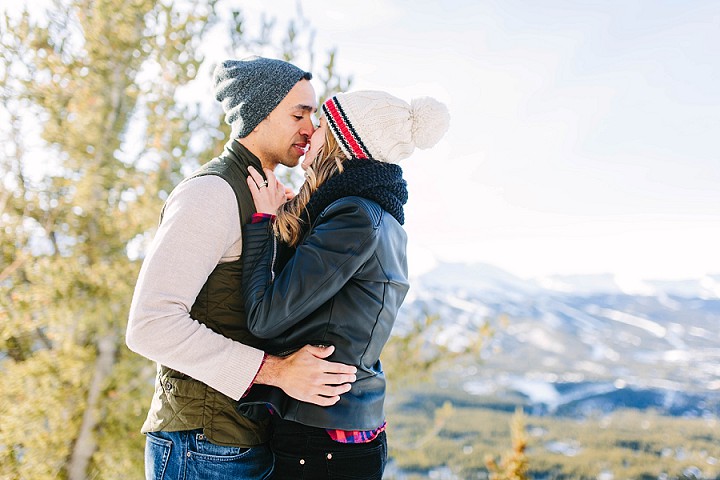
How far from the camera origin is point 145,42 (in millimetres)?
5898

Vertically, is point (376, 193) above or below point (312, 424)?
above

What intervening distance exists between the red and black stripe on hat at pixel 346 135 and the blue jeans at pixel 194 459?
1.07m

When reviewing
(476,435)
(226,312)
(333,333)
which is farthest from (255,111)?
(476,435)

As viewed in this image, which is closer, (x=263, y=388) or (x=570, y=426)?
(x=263, y=388)

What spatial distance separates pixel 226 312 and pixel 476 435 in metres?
133

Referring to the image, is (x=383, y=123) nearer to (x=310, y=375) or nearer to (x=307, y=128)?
(x=307, y=128)

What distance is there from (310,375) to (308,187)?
0.66m

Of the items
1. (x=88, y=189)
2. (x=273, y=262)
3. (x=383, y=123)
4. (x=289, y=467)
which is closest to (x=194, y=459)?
(x=289, y=467)

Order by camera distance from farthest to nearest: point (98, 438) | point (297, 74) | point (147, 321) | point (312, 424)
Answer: point (98, 438) → point (297, 74) → point (312, 424) → point (147, 321)

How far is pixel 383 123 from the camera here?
1.99m

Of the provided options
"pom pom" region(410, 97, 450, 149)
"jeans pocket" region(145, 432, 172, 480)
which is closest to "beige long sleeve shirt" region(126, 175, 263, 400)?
"jeans pocket" region(145, 432, 172, 480)

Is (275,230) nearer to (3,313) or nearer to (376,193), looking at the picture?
(376,193)

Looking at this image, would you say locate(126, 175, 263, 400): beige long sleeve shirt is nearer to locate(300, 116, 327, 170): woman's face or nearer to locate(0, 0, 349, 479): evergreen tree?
locate(300, 116, 327, 170): woman's face

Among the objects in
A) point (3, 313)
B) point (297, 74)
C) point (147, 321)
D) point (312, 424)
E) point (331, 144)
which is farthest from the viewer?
point (3, 313)
